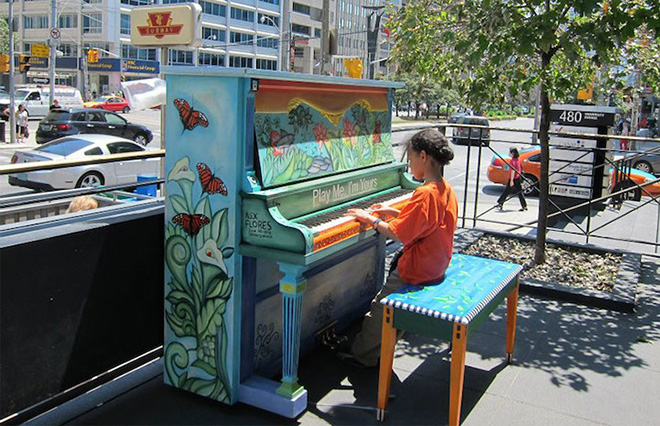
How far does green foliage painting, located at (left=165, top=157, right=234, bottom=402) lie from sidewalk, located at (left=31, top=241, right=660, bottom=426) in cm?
21

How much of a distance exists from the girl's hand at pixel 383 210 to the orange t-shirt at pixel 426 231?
1.01 ft

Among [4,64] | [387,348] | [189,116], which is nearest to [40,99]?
[4,64]

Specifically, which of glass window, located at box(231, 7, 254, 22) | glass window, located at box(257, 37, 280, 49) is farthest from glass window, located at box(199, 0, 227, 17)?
glass window, located at box(257, 37, 280, 49)

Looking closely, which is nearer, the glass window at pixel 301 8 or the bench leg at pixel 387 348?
the bench leg at pixel 387 348

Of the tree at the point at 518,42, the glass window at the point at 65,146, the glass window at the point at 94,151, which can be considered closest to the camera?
the tree at the point at 518,42

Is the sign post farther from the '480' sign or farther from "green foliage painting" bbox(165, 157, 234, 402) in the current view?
"green foliage painting" bbox(165, 157, 234, 402)

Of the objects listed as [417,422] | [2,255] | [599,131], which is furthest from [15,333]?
[599,131]

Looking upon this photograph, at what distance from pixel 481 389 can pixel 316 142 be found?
7.06 feet

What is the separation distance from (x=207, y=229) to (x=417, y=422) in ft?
6.00

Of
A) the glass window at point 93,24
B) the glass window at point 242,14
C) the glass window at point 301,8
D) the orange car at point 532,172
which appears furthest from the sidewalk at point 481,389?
the glass window at point 301,8

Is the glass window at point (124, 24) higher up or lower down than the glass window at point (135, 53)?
higher up

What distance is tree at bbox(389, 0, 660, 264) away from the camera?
597 centimetres

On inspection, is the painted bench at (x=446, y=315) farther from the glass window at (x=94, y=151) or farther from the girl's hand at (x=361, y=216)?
the glass window at (x=94, y=151)

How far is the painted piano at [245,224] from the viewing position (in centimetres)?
393
